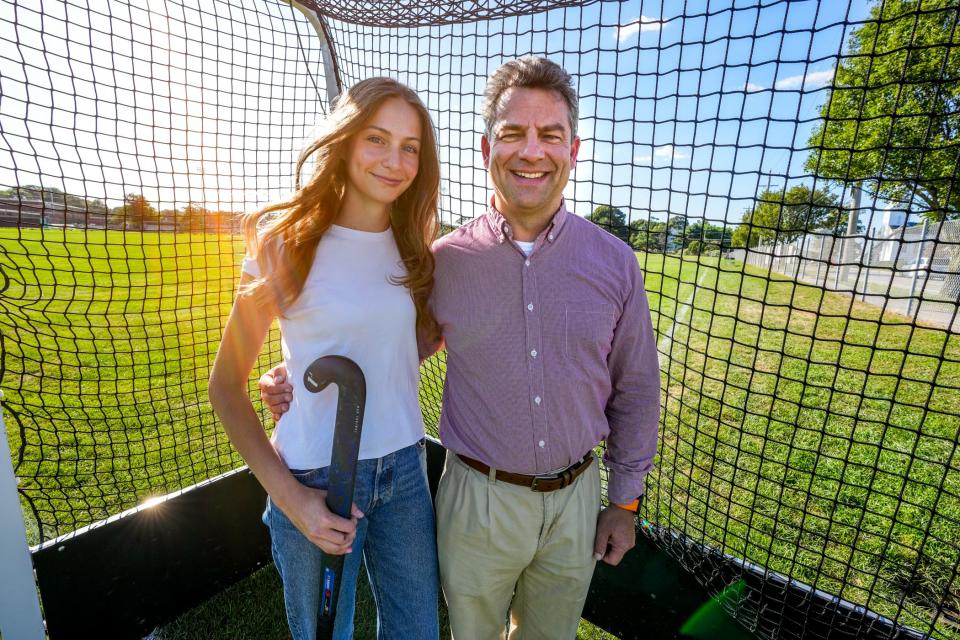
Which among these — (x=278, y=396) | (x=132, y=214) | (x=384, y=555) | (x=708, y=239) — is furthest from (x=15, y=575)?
(x=708, y=239)

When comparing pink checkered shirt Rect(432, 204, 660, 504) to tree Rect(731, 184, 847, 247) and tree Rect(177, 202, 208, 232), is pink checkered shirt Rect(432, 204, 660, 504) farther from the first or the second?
tree Rect(177, 202, 208, 232)

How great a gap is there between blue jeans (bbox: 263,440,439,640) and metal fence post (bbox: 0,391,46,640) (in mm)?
990

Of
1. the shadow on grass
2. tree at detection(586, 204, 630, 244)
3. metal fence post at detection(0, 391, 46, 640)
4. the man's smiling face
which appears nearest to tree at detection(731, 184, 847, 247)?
tree at detection(586, 204, 630, 244)

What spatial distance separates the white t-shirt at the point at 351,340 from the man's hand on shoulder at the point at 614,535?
2.60 feet

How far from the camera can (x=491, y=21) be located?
292 centimetres

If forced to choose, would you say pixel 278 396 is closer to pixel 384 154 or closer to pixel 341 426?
pixel 341 426

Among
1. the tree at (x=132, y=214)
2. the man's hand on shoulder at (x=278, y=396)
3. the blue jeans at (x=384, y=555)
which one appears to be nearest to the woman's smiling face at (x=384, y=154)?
the man's hand on shoulder at (x=278, y=396)

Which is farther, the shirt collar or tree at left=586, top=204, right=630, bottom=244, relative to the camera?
tree at left=586, top=204, right=630, bottom=244

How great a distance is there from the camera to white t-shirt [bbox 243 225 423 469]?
1557 mm

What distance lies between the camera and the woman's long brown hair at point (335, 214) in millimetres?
1550

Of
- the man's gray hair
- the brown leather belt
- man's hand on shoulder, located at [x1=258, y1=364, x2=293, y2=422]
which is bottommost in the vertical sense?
the brown leather belt

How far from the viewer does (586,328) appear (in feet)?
5.49

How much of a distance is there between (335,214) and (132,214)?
3223mm

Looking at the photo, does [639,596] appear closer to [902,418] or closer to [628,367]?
[628,367]
